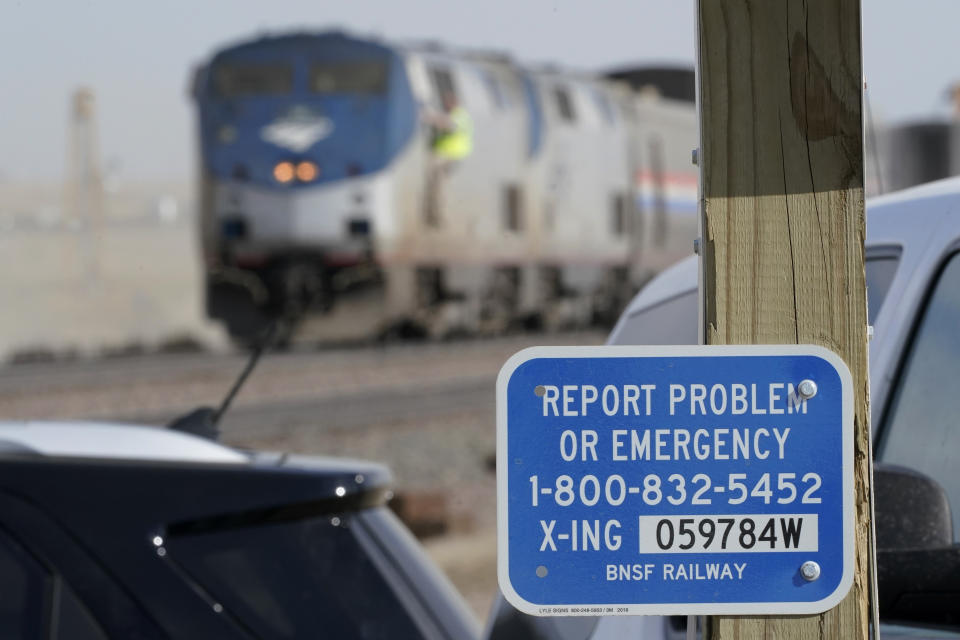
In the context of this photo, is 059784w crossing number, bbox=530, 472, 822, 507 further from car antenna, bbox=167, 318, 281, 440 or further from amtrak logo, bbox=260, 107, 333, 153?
amtrak logo, bbox=260, 107, 333, 153

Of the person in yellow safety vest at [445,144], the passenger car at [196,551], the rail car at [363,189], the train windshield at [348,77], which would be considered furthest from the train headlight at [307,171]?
the passenger car at [196,551]

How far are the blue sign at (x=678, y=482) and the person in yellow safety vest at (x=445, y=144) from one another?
21777mm

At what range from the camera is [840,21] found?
6.45ft

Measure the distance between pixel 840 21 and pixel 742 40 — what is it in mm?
113

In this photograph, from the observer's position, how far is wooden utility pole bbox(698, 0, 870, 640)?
1965 mm

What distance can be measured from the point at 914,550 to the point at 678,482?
0.62m

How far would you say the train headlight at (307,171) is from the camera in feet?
75.6

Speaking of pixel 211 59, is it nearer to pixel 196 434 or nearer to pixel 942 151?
pixel 942 151

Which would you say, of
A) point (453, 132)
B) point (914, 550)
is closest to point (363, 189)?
point (453, 132)

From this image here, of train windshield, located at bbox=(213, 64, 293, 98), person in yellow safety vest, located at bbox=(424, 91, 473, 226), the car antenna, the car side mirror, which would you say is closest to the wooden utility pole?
the car side mirror

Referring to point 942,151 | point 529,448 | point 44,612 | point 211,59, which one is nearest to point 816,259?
point 529,448

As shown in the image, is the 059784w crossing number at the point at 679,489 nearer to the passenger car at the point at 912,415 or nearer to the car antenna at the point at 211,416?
the passenger car at the point at 912,415

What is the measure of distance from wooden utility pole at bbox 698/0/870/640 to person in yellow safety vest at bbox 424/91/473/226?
21.7m

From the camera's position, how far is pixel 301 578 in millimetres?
2979
